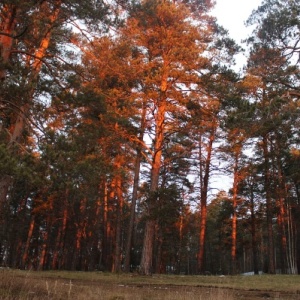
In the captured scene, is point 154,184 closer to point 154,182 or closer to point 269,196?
point 154,182

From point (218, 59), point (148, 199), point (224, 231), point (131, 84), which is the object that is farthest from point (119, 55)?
point (224, 231)

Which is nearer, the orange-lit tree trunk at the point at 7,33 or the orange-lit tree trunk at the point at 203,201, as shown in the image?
the orange-lit tree trunk at the point at 7,33

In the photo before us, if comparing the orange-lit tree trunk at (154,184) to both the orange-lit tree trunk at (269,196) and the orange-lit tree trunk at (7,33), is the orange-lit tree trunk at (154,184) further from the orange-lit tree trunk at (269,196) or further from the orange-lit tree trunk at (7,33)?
the orange-lit tree trunk at (269,196)

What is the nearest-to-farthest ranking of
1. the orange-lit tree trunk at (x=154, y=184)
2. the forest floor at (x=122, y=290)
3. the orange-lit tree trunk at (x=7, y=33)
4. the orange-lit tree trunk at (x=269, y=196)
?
1. the forest floor at (x=122, y=290)
2. the orange-lit tree trunk at (x=7, y=33)
3. the orange-lit tree trunk at (x=154, y=184)
4. the orange-lit tree trunk at (x=269, y=196)

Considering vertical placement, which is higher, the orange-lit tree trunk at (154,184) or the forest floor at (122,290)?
the orange-lit tree trunk at (154,184)

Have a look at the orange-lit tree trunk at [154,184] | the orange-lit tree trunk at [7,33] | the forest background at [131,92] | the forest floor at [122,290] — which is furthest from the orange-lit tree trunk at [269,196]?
the orange-lit tree trunk at [7,33]

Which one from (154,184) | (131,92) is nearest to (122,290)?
(154,184)

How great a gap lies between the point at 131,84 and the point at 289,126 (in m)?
7.31

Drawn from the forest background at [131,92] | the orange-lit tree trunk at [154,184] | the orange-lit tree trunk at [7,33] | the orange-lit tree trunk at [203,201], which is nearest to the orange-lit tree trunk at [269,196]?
the forest background at [131,92]

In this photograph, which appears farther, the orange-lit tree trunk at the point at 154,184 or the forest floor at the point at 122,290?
the orange-lit tree trunk at the point at 154,184

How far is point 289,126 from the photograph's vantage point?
15.5 meters

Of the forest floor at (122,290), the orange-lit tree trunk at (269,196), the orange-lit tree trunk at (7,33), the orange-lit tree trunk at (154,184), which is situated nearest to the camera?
the forest floor at (122,290)

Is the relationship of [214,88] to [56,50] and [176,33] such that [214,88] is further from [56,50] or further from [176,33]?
[56,50]

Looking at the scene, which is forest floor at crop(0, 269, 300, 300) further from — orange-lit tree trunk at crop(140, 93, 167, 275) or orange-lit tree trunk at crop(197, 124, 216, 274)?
orange-lit tree trunk at crop(197, 124, 216, 274)
